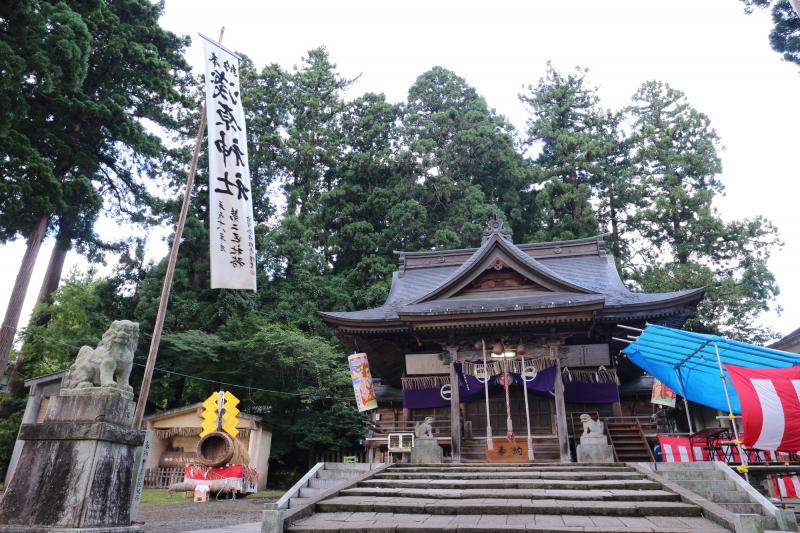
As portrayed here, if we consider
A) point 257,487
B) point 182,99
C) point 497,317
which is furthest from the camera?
point 182,99

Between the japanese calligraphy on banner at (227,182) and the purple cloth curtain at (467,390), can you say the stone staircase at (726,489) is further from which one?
the japanese calligraphy on banner at (227,182)

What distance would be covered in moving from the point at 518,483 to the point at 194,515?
7.09 meters

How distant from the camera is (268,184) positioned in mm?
35312

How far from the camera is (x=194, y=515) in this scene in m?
10.4

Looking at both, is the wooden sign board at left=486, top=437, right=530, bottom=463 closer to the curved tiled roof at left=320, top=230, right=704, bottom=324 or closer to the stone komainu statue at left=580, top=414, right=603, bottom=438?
the stone komainu statue at left=580, top=414, right=603, bottom=438

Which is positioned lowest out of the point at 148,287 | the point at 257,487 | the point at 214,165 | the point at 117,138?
the point at 257,487

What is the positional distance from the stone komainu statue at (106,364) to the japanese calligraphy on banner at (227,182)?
2331 mm

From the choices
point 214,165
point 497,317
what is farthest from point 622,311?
point 214,165

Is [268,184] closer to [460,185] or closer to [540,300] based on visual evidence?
[460,185]

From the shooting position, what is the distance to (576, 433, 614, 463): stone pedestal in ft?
32.6

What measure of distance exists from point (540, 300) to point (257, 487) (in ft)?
40.4

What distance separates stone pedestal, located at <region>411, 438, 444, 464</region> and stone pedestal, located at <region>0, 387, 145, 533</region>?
5.84 metres

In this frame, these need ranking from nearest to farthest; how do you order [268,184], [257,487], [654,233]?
[257,487]
[654,233]
[268,184]

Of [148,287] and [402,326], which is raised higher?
[148,287]
